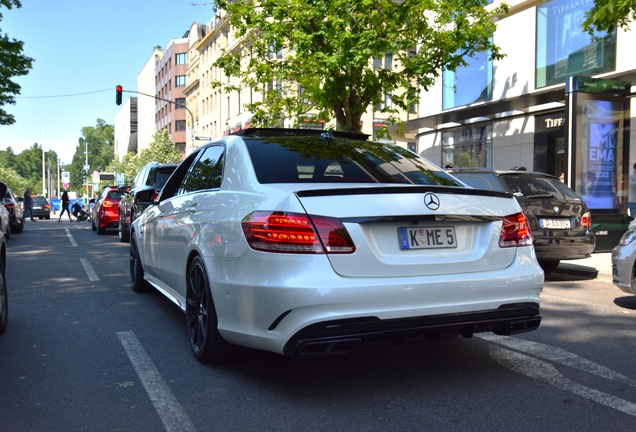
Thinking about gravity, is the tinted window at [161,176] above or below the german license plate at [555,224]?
above

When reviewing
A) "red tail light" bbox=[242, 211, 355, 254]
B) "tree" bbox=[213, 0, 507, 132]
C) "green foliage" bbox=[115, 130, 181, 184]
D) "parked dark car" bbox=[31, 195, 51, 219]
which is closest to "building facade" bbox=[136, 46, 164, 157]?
"green foliage" bbox=[115, 130, 181, 184]

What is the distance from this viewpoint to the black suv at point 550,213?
363 inches

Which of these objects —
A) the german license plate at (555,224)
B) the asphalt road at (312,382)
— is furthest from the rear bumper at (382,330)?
the german license plate at (555,224)

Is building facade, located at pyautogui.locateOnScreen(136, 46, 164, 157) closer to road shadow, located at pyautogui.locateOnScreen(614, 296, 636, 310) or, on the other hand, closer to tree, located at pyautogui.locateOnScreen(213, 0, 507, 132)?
tree, located at pyautogui.locateOnScreen(213, 0, 507, 132)

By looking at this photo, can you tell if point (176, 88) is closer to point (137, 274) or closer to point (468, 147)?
point (468, 147)

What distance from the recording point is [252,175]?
4.39 metres

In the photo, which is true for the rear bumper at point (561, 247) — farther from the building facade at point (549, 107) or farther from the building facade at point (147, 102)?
the building facade at point (147, 102)

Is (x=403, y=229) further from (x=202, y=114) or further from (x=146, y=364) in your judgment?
(x=202, y=114)

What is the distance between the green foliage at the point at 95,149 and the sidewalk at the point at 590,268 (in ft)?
583

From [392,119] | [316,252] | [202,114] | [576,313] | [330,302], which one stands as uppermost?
[202,114]

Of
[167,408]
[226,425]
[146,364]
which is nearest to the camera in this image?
[226,425]

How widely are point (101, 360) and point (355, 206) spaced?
2350mm

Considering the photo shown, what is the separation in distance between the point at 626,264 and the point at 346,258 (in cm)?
475

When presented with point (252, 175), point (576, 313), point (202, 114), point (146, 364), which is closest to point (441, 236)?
point (252, 175)
